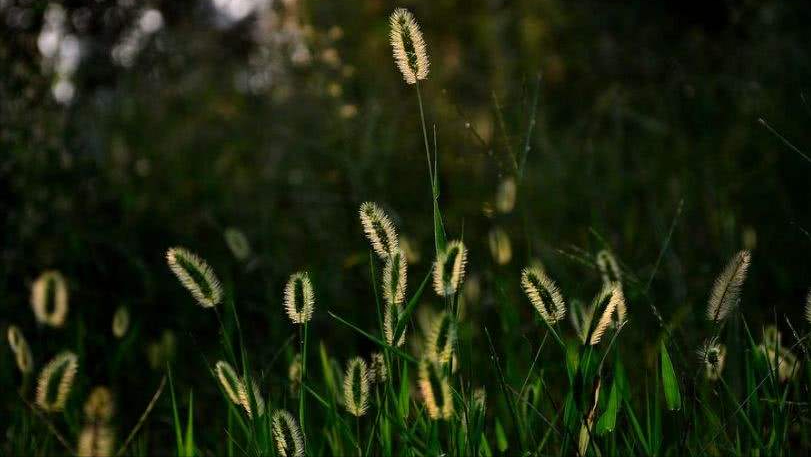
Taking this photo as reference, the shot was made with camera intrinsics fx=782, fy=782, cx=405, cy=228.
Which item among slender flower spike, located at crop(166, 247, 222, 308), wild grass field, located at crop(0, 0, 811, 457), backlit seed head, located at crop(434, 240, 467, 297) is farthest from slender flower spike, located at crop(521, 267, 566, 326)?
slender flower spike, located at crop(166, 247, 222, 308)

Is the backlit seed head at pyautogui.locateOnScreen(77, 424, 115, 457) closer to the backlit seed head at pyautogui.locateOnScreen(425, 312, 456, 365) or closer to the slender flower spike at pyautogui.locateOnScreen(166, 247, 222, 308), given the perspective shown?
the slender flower spike at pyautogui.locateOnScreen(166, 247, 222, 308)

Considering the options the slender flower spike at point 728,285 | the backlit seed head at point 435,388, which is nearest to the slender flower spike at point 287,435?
the backlit seed head at point 435,388

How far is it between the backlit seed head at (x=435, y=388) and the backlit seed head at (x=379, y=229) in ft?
0.92

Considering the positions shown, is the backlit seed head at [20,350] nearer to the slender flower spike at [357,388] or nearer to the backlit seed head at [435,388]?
the slender flower spike at [357,388]

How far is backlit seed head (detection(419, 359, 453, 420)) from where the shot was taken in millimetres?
954

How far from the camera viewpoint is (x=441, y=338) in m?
1.04

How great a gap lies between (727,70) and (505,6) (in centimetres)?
193

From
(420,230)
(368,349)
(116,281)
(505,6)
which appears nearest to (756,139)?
(420,230)

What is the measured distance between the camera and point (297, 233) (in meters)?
3.54

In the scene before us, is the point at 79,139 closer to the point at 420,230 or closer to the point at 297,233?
the point at 297,233

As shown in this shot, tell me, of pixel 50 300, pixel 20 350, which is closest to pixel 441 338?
pixel 20 350

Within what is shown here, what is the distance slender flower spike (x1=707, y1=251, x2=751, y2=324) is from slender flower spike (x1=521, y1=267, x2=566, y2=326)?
0.25 m

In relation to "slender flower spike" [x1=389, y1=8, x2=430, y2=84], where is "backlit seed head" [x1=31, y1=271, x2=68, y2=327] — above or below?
below

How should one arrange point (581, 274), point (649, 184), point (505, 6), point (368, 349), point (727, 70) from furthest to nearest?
point (505, 6), point (727, 70), point (649, 184), point (581, 274), point (368, 349)
